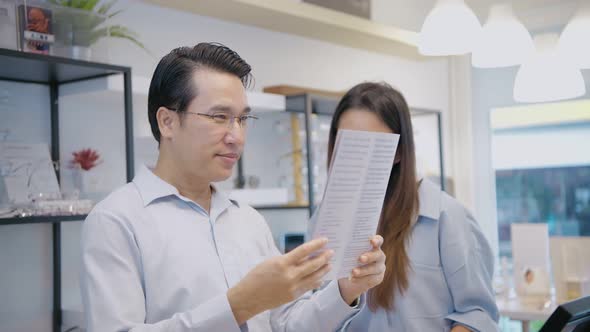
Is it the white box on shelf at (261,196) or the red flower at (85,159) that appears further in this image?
the white box on shelf at (261,196)


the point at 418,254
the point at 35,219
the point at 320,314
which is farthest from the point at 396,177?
the point at 35,219

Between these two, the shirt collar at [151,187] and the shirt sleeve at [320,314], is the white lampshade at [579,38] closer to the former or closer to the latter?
the shirt sleeve at [320,314]

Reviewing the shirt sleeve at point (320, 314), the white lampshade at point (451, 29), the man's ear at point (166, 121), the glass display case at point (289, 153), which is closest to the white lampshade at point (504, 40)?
the white lampshade at point (451, 29)

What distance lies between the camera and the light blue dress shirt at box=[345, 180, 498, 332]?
5.95 feet

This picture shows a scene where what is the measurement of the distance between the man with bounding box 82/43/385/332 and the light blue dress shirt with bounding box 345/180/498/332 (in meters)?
0.31

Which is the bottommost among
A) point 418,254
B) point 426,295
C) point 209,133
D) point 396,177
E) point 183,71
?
point 426,295

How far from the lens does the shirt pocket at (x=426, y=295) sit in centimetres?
184

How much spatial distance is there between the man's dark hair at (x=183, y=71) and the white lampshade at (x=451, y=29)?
125cm

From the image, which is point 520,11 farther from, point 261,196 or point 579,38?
point 261,196

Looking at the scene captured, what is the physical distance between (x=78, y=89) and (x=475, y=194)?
11.5ft

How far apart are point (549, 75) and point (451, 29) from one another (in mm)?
743

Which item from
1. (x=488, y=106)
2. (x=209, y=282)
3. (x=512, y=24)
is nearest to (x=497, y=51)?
(x=512, y=24)

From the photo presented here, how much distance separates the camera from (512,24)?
2.65m

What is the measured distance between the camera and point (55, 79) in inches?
95.8
